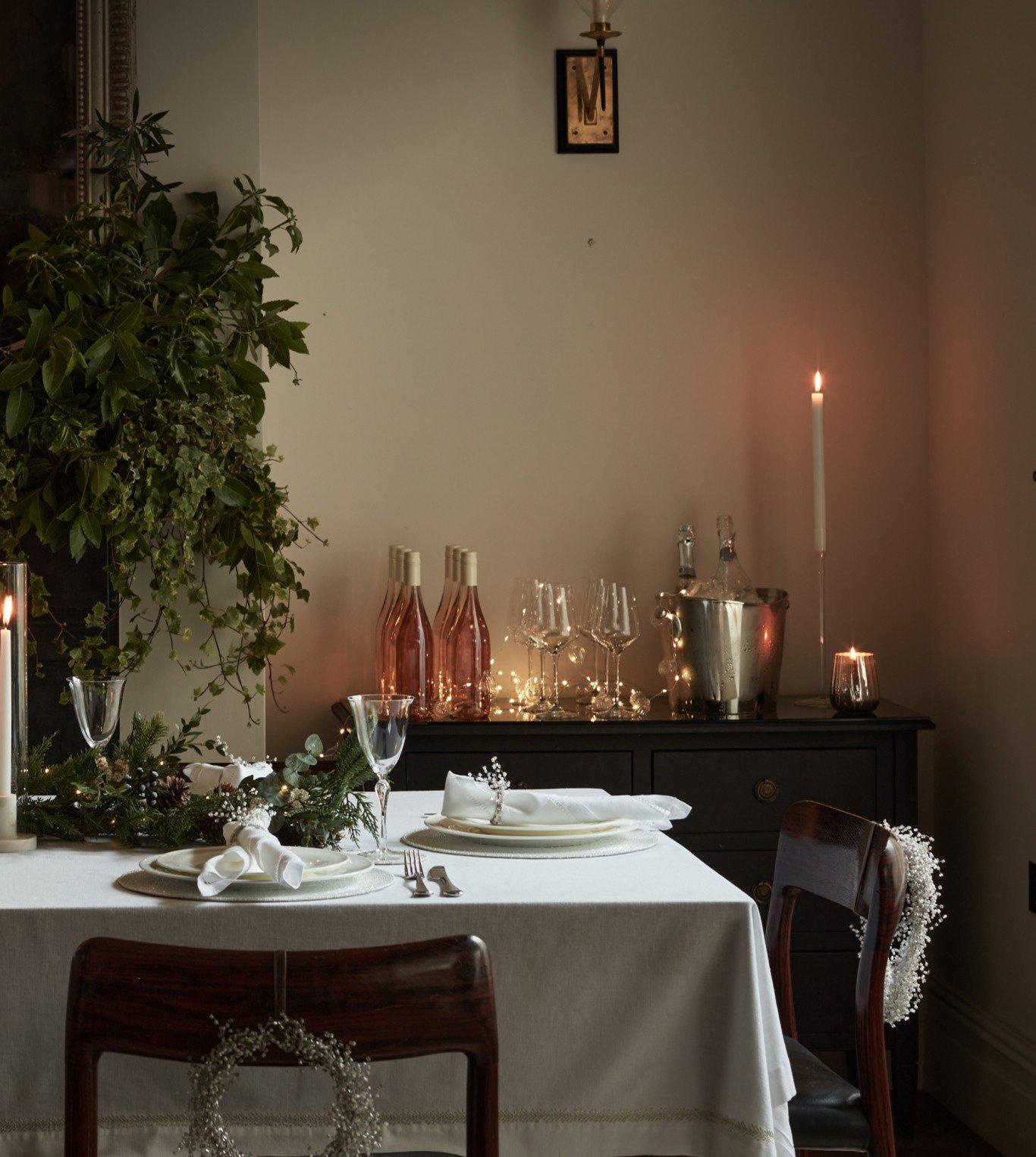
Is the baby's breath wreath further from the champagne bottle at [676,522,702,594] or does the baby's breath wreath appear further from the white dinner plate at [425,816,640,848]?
the champagne bottle at [676,522,702,594]

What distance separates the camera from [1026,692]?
2504 mm

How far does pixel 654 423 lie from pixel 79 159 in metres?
1.34

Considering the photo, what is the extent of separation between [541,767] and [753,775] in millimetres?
423

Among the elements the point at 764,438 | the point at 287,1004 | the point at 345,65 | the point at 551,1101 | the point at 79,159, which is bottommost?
the point at 551,1101

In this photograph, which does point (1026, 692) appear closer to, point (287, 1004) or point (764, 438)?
point (764, 438)

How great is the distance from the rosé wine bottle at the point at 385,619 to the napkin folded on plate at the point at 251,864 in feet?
4.62

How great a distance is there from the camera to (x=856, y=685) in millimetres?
2602

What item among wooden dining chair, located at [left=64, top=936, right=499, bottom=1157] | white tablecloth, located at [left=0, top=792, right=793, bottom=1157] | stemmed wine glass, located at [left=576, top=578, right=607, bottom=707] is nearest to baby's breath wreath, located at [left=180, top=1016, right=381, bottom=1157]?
wooden dining chair, located at [left=64, top=936, right=499, bottom=1157]

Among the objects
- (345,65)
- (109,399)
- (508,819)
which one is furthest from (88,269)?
(508,819)

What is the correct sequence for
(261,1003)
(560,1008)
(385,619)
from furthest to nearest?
(385,619), (560,1008), (261,1003)

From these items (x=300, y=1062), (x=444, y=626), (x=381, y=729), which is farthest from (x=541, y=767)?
(x=300, y=1062)

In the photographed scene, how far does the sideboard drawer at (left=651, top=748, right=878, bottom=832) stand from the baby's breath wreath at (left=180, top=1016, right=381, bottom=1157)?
1642 millimetres

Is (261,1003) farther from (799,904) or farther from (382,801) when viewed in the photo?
(799,904)

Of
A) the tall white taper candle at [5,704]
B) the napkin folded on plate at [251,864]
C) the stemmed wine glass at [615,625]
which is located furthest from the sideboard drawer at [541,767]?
the napkin folded on plate at [251,864]
